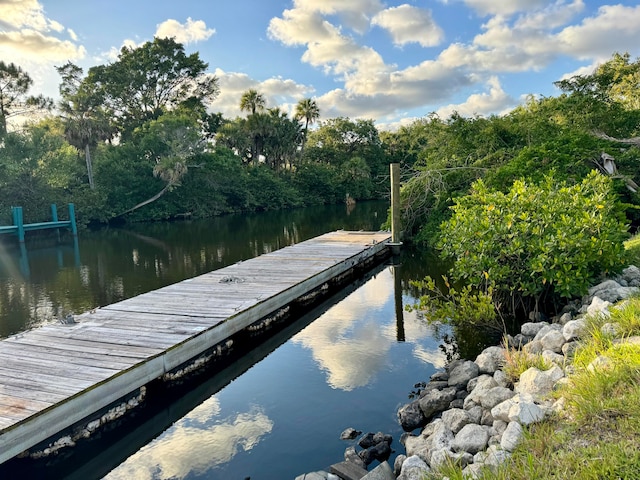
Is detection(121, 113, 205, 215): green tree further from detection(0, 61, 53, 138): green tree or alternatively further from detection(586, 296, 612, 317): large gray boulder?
detection(586, 296, 612, 317): large gray boulder

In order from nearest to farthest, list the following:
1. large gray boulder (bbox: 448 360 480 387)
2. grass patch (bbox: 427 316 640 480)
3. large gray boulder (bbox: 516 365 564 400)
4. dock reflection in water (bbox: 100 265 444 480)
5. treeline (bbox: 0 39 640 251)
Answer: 1. grass patch (bbox: 427 316 640 480)
2. large gray boulder (bbox: 516 365 564 400)
3. dock reflection in water (bbox: 100 265 444 480)
4. large gray boulder (bbox: 448 360 480 387)
5. treeline (bbox: 0 39 640 251)

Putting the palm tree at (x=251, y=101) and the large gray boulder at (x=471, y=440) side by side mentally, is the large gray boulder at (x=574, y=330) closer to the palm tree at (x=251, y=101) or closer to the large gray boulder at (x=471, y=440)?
the large gray boulder at (x=471, y=440)

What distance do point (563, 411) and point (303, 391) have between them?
3.32 metres

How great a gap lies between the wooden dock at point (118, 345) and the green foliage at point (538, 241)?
345cm

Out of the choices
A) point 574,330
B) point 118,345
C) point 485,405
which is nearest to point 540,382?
point 485,405

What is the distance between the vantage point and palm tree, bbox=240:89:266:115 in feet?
134

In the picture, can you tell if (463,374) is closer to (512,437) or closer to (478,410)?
(478,410)

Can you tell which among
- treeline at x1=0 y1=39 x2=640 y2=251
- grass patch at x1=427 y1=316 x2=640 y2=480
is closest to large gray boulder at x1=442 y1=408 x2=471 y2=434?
grass patch at x1=427 y1=316 x2=640 y2=480

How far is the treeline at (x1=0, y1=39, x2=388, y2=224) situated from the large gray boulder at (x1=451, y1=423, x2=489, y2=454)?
26.6 metres

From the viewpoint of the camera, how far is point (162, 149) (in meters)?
32.8

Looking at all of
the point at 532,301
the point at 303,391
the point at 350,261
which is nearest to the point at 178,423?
the point at 303,391

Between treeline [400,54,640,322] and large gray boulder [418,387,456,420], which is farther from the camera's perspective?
treeline [400,54,640,322]

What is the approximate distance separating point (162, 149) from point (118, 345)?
2950 centimetres

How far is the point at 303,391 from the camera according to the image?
19.4 feet
